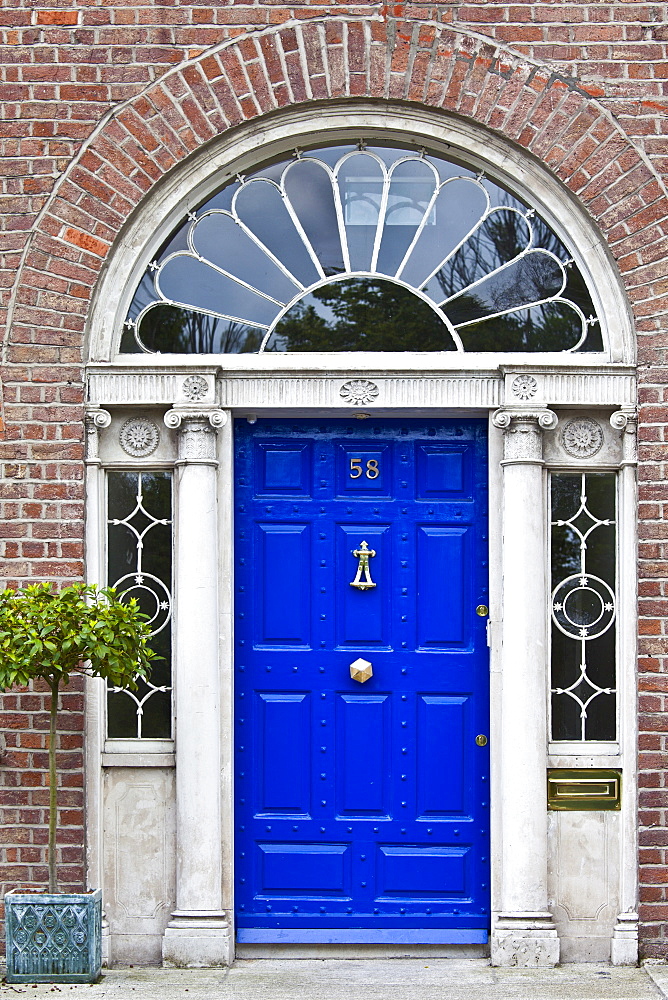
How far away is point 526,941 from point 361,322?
10.3 ft

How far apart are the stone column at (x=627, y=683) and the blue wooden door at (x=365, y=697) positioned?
66cm

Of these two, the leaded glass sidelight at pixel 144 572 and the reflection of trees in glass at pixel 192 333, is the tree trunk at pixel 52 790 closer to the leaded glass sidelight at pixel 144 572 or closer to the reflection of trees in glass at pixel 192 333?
the leaded glass sidelight at pixel 144 572

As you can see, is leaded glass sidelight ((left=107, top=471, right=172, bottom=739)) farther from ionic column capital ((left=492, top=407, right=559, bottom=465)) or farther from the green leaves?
ionic column capital ((left=492, top=407, right=559, bottom=465))

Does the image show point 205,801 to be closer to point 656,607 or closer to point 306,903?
point 306,903

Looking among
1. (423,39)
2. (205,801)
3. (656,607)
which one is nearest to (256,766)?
(205,801)

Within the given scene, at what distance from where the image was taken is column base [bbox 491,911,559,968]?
17.4 feet

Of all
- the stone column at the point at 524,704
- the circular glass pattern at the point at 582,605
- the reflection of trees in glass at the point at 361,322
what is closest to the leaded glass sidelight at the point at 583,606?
the circular glass pattern at the point at 582,605

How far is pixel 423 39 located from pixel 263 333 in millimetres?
1640

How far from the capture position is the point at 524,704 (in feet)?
17.6

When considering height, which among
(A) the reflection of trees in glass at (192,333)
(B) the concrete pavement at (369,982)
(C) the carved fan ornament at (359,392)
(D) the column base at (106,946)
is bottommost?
(B) the concrete pavement at (369,982)

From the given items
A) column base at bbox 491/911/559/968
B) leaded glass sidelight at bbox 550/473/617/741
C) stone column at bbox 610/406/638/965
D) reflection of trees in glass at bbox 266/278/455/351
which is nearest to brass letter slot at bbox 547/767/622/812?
stone column at bbox 610/406/638/965

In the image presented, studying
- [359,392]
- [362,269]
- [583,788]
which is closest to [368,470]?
[359,392]

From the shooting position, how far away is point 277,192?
5.63m

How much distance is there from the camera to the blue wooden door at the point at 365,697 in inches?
219
